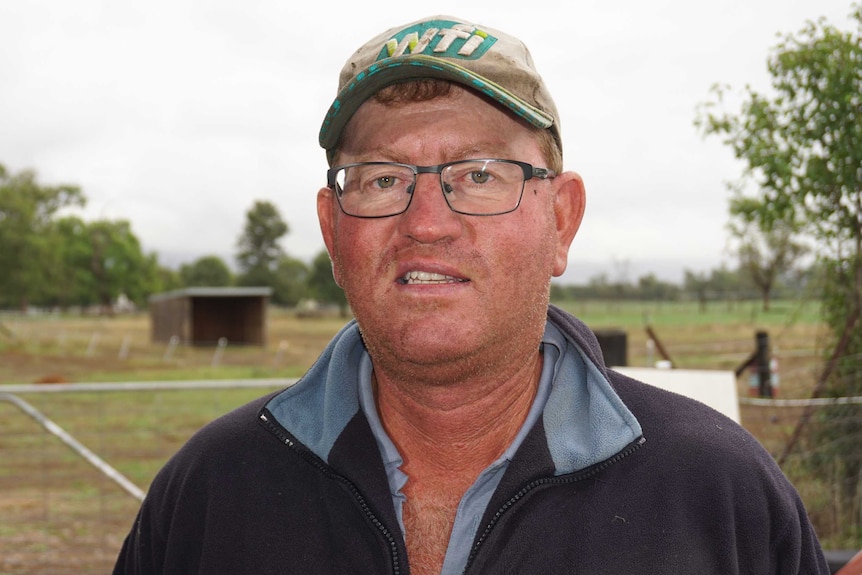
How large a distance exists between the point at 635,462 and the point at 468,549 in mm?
402

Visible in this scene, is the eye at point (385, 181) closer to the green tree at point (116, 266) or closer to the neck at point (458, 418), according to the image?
the neck at point (458, 418)

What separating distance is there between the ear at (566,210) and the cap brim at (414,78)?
158mm

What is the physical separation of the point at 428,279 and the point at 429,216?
133 millimetres

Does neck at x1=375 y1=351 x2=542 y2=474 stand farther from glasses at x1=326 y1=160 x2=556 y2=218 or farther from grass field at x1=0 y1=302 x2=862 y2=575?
grass field at x1=0 y1=302 x2=862 y2=575

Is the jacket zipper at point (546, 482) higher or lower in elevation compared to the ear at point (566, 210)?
lower

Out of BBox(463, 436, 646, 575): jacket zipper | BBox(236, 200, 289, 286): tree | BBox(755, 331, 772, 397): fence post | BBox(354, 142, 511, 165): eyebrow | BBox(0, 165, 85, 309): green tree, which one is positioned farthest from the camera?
BBox(236, 200, 289, 286): tree

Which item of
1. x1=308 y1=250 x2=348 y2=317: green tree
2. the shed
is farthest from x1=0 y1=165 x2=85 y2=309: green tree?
x1=308 y1=250 x2=348 y2=317: green tree

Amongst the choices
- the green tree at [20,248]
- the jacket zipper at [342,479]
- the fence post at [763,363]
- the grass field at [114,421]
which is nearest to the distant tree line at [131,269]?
the green tree at [20,248]

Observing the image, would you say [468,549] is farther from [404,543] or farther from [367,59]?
[367,59]

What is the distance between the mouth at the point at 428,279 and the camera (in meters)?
1.66

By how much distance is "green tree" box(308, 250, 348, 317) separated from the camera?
71.4 m

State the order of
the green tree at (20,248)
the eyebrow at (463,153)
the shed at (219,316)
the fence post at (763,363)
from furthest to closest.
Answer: the green tree at (20,248)
the shed at (219,316)
the fence post at (763,363)
the eyebrow at (463,153)

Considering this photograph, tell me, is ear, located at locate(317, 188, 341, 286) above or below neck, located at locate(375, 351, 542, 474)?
above

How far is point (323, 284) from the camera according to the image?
74375 mm
